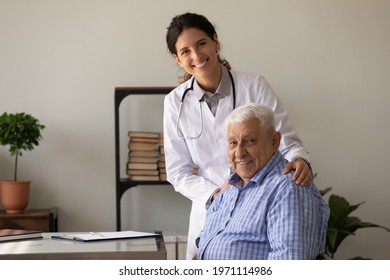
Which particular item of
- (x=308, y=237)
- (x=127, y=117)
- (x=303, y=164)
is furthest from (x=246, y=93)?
(x=127, y=117)

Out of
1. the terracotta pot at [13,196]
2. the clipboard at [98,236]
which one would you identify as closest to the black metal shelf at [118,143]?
the terracotta pot at [13,196]

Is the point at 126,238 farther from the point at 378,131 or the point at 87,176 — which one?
the point at 378,131

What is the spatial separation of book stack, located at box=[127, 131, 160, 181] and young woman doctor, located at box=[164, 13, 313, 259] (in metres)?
1.24

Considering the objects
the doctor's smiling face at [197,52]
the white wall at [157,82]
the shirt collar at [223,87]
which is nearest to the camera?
the doctor's smiling face at [197,52]

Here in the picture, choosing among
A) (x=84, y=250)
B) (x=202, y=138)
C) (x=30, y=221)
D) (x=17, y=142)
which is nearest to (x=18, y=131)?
(x=17, y=142)

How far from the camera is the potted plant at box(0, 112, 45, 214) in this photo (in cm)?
387

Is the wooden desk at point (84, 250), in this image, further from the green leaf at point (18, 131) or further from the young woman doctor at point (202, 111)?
the green leaf at point (18, 131)

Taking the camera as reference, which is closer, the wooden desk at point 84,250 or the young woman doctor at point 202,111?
the wooden desk at point 84,250

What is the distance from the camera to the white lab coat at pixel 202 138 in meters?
2.58

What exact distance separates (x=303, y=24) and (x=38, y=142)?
1.75 meters

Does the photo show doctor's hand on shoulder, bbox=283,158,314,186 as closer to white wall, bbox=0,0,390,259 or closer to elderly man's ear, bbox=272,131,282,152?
elderly man's ear, bbox=272,131,282,152

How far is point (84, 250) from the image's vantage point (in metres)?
2.00

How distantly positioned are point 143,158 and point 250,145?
1879 millimetres

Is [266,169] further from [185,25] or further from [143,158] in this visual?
[143,158]
